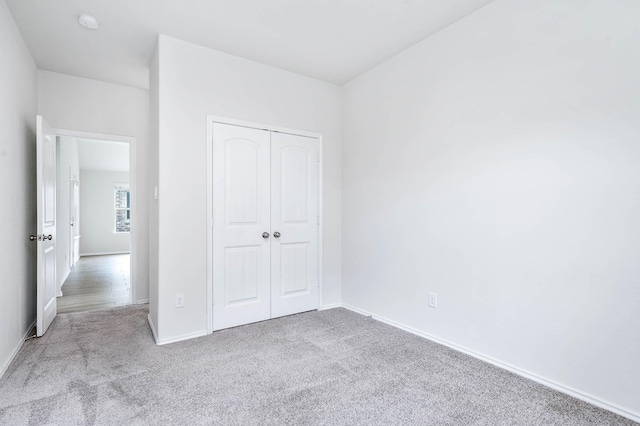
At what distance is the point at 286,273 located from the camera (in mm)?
3549

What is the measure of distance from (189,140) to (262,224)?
1.05m

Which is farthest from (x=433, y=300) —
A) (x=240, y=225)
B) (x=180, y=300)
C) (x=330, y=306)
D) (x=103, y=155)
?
(x=103, y=155)

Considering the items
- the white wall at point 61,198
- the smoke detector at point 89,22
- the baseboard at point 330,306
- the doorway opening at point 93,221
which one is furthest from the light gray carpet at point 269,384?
the smoke detector at point 89,22

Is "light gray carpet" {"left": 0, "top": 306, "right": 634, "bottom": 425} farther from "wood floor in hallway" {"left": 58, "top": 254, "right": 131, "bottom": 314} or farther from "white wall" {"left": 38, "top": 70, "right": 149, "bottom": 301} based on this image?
"white wall" {"left": 38, "top": 70, "right": 149, "bottom": 301}

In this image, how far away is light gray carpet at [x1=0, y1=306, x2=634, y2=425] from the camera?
1.78 m

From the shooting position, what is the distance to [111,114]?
3.91 m

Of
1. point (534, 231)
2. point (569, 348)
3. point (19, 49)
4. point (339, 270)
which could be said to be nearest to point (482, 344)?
point (569, 348)

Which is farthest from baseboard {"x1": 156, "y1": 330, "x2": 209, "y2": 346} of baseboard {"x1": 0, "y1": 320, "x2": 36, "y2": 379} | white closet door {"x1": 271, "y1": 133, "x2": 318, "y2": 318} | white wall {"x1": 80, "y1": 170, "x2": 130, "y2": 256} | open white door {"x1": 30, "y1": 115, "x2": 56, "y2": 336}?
white wall {"x1": 80, "y1": 170, "x2": 130, "y2": 256}

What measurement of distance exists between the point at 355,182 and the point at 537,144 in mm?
1875

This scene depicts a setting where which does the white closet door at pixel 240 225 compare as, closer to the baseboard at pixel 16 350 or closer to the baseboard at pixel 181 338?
the baseboard at pixel 181 338

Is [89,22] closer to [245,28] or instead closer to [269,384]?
[245,28]

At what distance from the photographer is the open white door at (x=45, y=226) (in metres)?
2.86

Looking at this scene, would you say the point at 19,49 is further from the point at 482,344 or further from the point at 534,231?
the point at 482,344

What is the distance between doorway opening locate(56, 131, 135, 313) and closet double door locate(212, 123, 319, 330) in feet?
5.12
